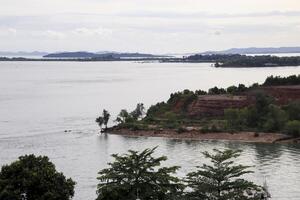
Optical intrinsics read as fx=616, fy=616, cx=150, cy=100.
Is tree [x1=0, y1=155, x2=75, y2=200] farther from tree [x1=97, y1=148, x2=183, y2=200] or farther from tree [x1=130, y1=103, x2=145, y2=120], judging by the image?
tree [x1=130, y1=103, x2=145, y2=120]

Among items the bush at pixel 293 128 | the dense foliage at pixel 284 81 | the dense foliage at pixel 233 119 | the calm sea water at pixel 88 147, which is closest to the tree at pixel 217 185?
the calm sea water at pixel 88 147

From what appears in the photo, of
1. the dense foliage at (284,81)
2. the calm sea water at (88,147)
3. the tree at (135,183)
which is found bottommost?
the calm sea water at (88,147)

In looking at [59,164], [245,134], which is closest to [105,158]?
[59,164]

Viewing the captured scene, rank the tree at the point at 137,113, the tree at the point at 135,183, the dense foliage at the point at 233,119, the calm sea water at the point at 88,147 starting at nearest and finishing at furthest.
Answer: the tree at the point at 135,183, the calm sea water at the point at 88,147, the dense foliage at the point at 233,119, the tree at the point at 137,113

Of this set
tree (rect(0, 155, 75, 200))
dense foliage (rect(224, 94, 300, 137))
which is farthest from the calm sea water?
tree (rect(0, 155, 75, 200))

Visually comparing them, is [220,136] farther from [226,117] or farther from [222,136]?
[226,117]

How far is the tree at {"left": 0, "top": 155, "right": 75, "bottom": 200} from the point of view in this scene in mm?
27375

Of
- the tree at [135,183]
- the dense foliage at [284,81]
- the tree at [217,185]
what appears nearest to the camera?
the tree at [217,185]

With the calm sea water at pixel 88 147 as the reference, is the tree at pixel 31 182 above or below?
above

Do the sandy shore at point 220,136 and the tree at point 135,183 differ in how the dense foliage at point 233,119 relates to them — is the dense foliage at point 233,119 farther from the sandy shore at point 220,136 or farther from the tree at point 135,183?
the tree at point 135,183

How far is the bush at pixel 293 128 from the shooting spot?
7075cm

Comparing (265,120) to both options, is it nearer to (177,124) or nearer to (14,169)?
(177,124)

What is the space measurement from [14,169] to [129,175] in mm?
7893

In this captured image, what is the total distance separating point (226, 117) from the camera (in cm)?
8194
